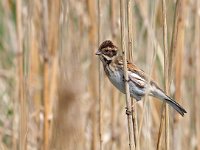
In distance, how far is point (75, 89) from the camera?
2.92 feet

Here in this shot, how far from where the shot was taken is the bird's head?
6.29ft

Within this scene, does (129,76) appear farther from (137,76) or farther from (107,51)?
(107,51)

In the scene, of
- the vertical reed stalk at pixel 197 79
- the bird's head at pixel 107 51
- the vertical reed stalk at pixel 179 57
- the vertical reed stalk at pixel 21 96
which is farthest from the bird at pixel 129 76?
the vertical reed stalk at pixel 197 79

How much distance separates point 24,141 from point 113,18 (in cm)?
87

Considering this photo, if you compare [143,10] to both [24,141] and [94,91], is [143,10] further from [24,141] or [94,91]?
[24,141]

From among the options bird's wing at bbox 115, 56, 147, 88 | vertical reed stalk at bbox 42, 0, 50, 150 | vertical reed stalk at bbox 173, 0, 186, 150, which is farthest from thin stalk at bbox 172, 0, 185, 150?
vertical reed stalk at bbox 42, 0, 50, 150

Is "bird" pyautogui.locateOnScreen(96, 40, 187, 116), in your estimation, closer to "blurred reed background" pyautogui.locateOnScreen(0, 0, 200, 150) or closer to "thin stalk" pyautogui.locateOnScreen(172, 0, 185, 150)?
"blurred reed background" pyautogui.locateOnScreen(0, 0, 200, 150)

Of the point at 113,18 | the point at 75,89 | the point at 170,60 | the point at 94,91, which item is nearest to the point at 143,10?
the point at 113,18

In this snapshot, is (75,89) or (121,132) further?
(121,132)

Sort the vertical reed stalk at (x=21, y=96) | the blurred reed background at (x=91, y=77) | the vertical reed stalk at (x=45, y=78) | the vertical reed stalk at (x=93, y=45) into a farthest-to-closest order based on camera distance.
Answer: the vertical reed stalk at (x=93, y=45) → the vertical reed stalk at (x=45, y=78) → the blurred reed background at (x=91, y=77) → the vertical reed stalk at (x=21, y=96)

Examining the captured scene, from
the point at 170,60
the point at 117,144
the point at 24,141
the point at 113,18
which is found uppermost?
the point at 113,18

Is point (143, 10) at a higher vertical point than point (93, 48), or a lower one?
higher

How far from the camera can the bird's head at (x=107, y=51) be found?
75.5 inches

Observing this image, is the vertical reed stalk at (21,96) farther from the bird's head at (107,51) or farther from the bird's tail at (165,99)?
the bird's tail at (165,99)
